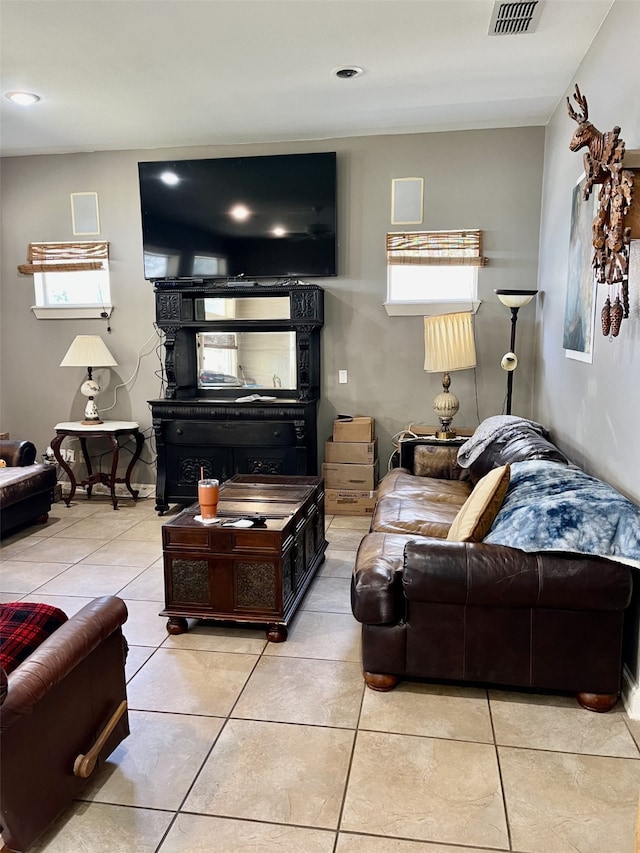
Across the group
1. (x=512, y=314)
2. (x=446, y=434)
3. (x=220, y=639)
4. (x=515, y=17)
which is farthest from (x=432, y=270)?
(x=220, y=639)

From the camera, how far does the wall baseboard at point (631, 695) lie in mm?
2146

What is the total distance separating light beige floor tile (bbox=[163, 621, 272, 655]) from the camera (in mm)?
2678

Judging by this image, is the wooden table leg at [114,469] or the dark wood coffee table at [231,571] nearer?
the dark wood coffee table at [231,571]

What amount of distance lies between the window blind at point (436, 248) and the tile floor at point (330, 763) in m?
3.01

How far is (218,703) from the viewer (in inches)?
89.3

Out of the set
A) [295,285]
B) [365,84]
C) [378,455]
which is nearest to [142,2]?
[365,84]

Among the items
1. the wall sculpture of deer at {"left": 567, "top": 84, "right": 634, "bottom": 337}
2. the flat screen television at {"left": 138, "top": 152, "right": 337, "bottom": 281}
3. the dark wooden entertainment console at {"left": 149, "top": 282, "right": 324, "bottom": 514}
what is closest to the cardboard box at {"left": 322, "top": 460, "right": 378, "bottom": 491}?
the dark wooden entertainment console at {"left": 149, "top": 282, "right": 324, "bottom": 514}

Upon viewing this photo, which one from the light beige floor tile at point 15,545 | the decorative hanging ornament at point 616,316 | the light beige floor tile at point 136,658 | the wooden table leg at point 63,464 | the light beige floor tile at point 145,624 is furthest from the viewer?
the wooden table leg at point 63,464

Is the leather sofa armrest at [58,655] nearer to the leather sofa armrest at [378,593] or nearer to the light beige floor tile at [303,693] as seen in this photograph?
the light beige floor tile at [303,693]

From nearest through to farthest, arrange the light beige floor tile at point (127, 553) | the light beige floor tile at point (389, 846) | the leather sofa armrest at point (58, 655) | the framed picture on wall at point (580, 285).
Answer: the leather sofa armrest at point (58, 655)
the light beige floor tile at point (389, 846)
the framed picture on wall at point (580, 285)
the light beige floor tile at point (127, 553)

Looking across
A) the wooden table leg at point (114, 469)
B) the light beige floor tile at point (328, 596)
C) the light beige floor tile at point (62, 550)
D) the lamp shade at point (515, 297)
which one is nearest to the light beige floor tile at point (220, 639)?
the light beige floor tile at point (328, 596)

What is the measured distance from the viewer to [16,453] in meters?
4.56

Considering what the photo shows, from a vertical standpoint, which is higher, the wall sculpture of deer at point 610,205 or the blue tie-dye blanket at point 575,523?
the wall sculpture of deer at point 610,205

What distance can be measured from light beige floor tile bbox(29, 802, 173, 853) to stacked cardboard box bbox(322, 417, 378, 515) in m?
3.03
